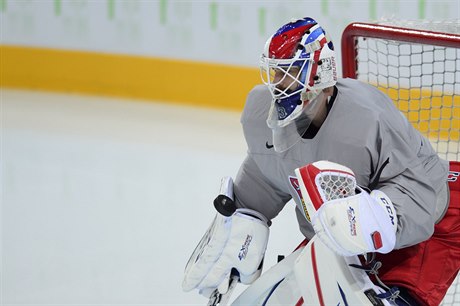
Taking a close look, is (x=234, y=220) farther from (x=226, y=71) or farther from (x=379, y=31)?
(x=226, y=71)

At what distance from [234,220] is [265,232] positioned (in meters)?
0.09

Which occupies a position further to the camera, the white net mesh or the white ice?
the white ice

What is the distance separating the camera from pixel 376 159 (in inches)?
85.7

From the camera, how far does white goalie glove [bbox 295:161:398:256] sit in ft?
6.50

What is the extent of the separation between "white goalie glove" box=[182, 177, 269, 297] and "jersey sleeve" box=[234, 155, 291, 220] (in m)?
Result: 0.04

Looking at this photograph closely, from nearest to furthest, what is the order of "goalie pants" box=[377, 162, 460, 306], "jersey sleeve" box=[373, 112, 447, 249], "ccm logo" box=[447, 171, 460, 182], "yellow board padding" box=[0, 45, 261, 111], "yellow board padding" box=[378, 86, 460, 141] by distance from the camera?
"jersey sleeve" box=[373, 112, 447, 249] < "goalie pants" box=[377, 162, 460, 306] < "ccm logo" box=[447, 171, 460, 182] < "yellow board padding" box=[378, 86, 460, 141] < "yellow board padding" box=[0, 45, 261, 111]

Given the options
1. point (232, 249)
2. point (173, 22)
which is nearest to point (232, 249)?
point (232, 249)

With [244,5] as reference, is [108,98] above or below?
below

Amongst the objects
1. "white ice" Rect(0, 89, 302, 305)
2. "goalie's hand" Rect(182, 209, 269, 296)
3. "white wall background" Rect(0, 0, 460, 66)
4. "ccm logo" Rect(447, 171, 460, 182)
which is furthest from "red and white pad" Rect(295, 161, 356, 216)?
"white wall background" Rect(0, 0, 460, 66)

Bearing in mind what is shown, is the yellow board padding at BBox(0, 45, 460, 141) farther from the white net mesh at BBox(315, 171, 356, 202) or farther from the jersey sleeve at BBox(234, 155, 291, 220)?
the white net mesh at BBox(315, 171, 356, 202)

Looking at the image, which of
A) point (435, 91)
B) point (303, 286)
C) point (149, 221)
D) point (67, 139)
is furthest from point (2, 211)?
point (303, 286)

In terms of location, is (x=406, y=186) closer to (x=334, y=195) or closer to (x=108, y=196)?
(x=334, y=195)

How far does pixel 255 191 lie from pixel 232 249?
0.55 ft

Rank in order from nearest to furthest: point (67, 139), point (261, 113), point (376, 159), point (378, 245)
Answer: point (378, 245)
point (376, 159)
point (261, 113)
point (67, 139)
